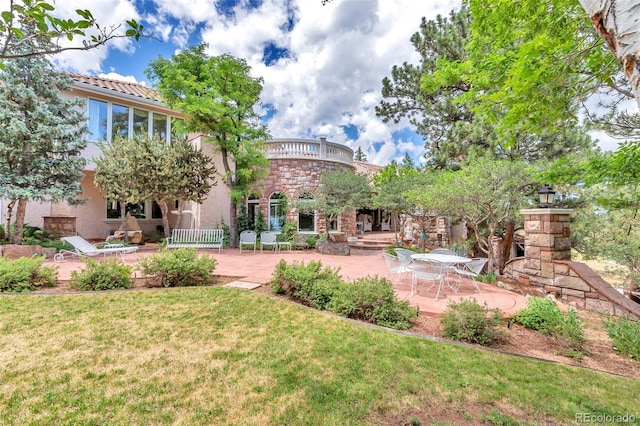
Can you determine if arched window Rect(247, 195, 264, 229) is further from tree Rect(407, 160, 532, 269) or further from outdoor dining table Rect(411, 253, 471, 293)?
outdoor dining table Rect(411, 253, 471, 293)

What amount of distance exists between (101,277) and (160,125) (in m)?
11.7

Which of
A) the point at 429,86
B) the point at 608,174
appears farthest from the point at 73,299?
the point at 608,174

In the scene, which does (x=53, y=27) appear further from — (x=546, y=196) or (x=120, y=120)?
(x=120, y=120)

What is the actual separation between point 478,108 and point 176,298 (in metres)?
5.90

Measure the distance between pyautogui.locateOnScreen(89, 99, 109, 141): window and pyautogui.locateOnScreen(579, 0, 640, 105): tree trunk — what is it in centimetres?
1636

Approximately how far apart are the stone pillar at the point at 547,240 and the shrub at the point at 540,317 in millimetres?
2357

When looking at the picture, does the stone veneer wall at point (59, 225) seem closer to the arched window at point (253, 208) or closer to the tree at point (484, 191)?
the arched window at point (253, 208)

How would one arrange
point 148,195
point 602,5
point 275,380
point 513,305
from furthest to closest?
point 148,195
point 513,305
point 275,380
point 602,5

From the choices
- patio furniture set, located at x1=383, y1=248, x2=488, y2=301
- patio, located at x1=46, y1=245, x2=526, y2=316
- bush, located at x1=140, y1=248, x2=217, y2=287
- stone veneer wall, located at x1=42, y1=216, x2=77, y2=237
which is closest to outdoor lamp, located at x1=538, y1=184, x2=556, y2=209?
patio furniture set, located at x1=383, y1=248, x2=488, y2=301

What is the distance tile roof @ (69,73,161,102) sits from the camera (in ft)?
42.3

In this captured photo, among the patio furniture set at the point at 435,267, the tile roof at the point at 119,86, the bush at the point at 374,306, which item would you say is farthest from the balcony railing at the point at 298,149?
the bush at the point at 374,306

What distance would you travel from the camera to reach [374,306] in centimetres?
438

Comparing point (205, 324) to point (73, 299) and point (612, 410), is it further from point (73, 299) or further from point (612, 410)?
point (612, 410)

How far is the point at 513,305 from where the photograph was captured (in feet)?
16.1
